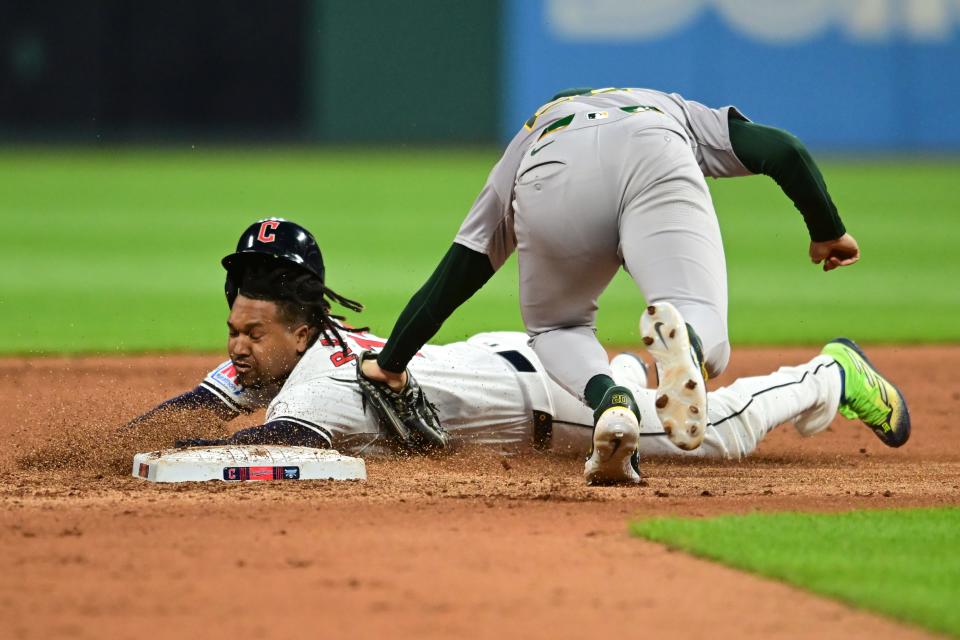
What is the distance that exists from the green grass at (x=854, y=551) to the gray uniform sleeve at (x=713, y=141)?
1004mm

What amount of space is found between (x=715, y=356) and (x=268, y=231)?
1.53 meters

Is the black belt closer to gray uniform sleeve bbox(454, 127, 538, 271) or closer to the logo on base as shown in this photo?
gray uniform sleeve bbox(454, 127, 538, 271)

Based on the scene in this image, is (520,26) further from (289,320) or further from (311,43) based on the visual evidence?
(289,320)

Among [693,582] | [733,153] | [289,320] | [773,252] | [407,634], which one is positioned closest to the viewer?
[407,634]

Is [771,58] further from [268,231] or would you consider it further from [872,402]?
[268,231]

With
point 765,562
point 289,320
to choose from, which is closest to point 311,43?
point 289,320

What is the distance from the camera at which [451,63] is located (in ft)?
70.1

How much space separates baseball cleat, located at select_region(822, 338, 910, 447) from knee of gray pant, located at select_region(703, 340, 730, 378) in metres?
1.09

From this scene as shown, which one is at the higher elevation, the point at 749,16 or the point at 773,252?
the point at 749,16

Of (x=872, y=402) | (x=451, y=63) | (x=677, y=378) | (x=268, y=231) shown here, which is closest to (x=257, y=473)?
(x=268, y=231)

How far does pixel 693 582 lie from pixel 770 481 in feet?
4.17

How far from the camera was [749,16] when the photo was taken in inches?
808

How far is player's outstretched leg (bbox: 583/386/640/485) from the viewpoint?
A: 3.56m

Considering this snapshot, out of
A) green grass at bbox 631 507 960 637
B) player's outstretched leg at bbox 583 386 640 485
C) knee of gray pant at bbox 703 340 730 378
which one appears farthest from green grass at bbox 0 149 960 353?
green grass at bbox 631 507 960 637
